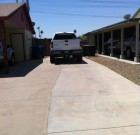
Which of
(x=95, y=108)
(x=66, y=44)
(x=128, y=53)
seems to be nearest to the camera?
(x=95, y=108)

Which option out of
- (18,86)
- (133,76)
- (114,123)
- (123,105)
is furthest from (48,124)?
(133,76)

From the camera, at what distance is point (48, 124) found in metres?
6.45

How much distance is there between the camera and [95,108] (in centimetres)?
758

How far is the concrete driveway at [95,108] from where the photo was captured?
612 centimetres

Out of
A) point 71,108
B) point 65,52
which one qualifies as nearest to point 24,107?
point 71,108

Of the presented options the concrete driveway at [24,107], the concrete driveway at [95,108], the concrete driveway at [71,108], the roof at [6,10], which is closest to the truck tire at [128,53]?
the roof at [6,10]

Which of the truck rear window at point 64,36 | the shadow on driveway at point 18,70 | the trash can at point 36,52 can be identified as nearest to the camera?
the shadow on driveway at point 18,70

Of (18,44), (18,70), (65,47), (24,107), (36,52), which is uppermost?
(18,44)

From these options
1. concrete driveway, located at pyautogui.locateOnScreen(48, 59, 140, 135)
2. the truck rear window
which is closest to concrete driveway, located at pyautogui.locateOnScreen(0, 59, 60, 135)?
concrete driveway, located at pyautogui.locateOnScreen(48, 59, 140, 135)

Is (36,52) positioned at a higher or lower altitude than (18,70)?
higher

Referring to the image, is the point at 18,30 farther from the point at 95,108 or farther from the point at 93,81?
the point at 95,108

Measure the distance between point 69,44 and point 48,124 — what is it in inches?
572

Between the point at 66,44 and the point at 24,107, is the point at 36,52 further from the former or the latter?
the point at 24,107

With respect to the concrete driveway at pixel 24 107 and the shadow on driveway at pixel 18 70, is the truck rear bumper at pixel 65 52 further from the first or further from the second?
the concrete driveway at pixel 24 107
